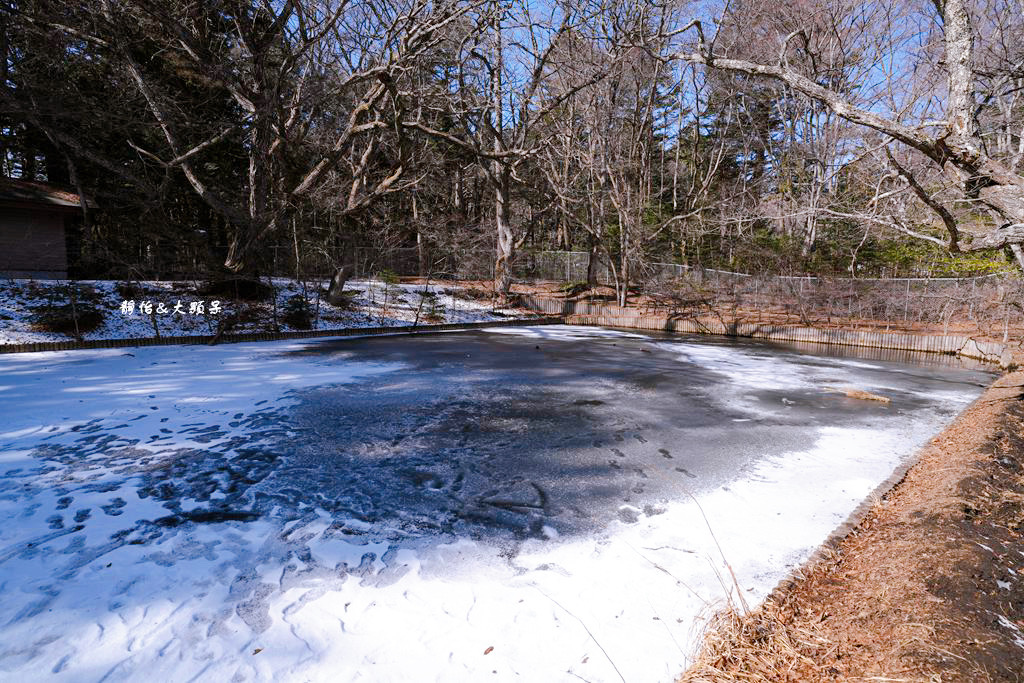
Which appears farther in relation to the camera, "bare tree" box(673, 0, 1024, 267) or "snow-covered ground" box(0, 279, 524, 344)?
"snow-covered ground" box(0, 279, 524, 344)

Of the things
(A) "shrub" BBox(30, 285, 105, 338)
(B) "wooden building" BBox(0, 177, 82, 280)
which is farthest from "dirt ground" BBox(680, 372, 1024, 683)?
(B) "wooden building" BBox(0, 177, 82, 280)

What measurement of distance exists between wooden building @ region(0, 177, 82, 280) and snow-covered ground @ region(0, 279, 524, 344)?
345 cm

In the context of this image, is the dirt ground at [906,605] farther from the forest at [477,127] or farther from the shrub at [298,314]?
the shrub at [298,314]

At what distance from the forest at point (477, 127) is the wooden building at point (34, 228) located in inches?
33.1

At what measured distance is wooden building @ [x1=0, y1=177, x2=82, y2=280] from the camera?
53.1ft

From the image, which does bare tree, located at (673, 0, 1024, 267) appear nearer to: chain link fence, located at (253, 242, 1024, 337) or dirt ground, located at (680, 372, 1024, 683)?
dirt ground, located at (680, 372, 1024, 683)

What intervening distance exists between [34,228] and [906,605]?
22905 mm

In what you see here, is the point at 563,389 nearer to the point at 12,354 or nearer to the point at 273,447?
the point at 273,447

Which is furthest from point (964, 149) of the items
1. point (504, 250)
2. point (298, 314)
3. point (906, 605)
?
point (504, 250)

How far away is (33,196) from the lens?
16.2 m

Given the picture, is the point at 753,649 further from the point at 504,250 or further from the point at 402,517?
the point at 504,250

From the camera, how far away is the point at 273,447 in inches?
203

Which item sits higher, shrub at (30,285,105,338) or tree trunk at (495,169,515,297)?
tree trunk at (495,169,515,297)

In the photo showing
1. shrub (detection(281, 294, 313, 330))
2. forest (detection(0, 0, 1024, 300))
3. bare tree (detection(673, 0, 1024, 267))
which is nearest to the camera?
bare tree (detection(673, 0, 1024, 267))
